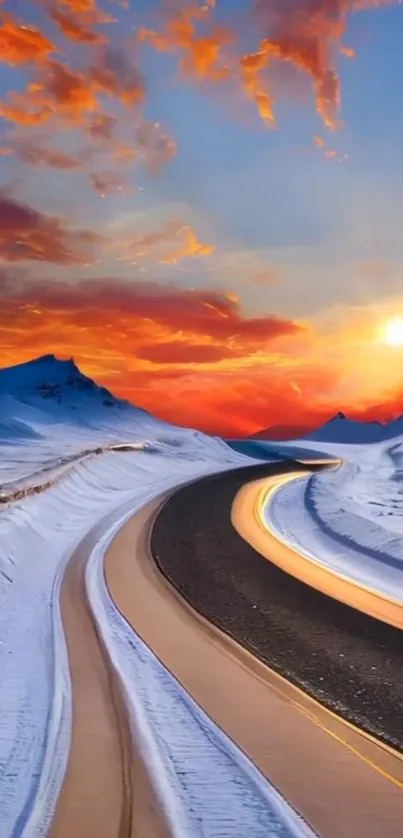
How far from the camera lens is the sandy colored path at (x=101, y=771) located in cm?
453

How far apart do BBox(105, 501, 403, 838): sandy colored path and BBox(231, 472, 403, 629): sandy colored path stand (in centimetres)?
235

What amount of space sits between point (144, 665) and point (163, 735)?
1704mm

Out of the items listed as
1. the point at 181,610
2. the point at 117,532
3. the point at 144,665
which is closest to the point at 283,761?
the point at 144,665

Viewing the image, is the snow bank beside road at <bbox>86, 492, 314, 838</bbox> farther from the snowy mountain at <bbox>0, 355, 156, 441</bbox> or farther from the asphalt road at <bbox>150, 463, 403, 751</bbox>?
the snowy mountain at <bbox>0, 355, 156, 441</bbox>

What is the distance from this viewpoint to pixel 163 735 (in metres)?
5.85

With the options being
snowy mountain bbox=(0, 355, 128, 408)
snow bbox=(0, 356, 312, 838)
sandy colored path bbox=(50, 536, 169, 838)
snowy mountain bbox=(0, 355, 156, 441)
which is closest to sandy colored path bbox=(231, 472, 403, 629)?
snow bbox=(0, 356, 312, 838)

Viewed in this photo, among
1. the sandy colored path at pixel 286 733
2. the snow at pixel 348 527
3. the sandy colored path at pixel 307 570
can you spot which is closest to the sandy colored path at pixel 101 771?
the sandy colored path at pixel 286 733

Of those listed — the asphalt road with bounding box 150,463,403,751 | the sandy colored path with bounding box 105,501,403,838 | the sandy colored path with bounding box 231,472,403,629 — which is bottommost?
the sandy colored path with bounding box 105,501,403,838

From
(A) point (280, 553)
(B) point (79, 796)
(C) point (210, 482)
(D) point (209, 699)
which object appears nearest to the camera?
(B) point (79, 796)

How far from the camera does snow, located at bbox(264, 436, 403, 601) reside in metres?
12.6

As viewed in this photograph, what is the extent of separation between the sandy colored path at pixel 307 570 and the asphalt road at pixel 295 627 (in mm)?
217

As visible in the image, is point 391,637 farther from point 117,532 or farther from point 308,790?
point 117,532

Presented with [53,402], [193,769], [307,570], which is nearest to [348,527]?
[307,570]

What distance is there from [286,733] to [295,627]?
312cm
